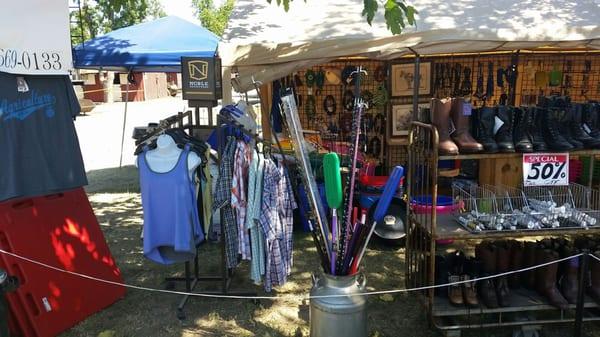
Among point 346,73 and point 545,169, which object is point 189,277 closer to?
point 545,169

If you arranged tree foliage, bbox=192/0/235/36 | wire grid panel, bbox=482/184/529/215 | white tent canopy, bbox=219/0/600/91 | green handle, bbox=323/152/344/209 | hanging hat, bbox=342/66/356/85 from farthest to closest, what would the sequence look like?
→ tree foliage, bbox=192/0/235/36, hanging hat, bbox=342/66/356/85, white tent canopy, bbox=219/0/600/91, wire grid panel, bbox=482/184/529/215, green handle, bbox=323/152/344/209

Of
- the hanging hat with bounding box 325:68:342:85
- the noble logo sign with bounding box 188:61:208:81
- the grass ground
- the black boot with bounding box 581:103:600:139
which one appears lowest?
the grass ground

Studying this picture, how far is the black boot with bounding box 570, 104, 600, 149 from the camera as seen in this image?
3.03 m

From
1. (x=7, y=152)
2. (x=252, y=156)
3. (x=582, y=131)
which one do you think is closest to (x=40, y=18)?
(x=7, y=152)

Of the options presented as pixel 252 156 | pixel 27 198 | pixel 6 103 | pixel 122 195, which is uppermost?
pixel 6 103

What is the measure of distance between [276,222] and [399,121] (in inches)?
150

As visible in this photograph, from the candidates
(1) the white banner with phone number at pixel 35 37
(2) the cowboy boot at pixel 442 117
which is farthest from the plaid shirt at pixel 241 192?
(1) the white banner with phone number at pixel 35 37

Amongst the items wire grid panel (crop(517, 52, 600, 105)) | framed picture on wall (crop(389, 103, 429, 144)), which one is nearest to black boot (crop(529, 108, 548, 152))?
framed picture on wall (crop(389, 103, 429, 144))

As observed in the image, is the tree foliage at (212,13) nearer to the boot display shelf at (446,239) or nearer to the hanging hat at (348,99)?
the hanging hat at (348,99)

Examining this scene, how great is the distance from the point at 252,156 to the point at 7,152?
1622 mm

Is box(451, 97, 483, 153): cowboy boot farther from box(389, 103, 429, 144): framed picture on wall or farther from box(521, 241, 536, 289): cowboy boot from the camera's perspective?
box(389, 103, 429, 144): framed picture on wall

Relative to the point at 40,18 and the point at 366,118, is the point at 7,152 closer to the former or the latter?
the point at 40,18

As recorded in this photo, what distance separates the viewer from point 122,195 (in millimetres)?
7293

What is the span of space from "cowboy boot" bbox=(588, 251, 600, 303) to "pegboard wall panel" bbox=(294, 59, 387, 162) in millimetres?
3783
